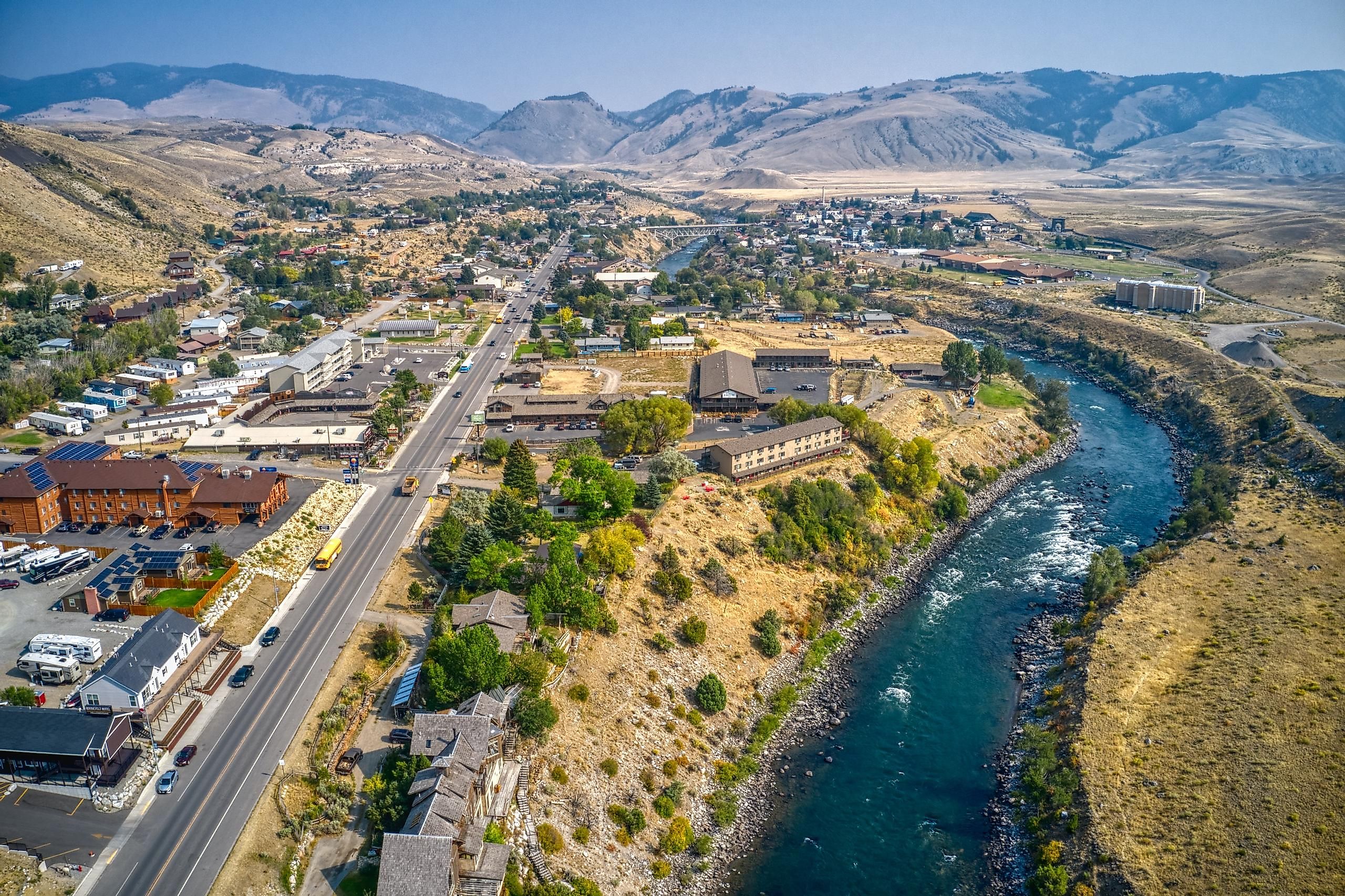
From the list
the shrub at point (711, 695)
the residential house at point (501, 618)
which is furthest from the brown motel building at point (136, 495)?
the shrub at point (711, 695)

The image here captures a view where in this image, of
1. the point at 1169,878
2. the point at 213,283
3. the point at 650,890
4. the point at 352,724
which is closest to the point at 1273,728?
the point at 1169,878

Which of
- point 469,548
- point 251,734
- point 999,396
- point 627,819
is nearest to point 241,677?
point 251,734

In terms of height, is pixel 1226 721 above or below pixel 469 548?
below

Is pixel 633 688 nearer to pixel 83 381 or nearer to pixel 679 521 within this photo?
pixel 679 521

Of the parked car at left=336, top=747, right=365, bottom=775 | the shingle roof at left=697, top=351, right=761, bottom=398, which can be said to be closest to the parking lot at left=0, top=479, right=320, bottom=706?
the parked car at left=336, top=747, right=365, bottom=775

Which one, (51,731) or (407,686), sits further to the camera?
(407,686)

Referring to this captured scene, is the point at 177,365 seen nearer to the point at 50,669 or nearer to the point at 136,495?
the point at 136,495
